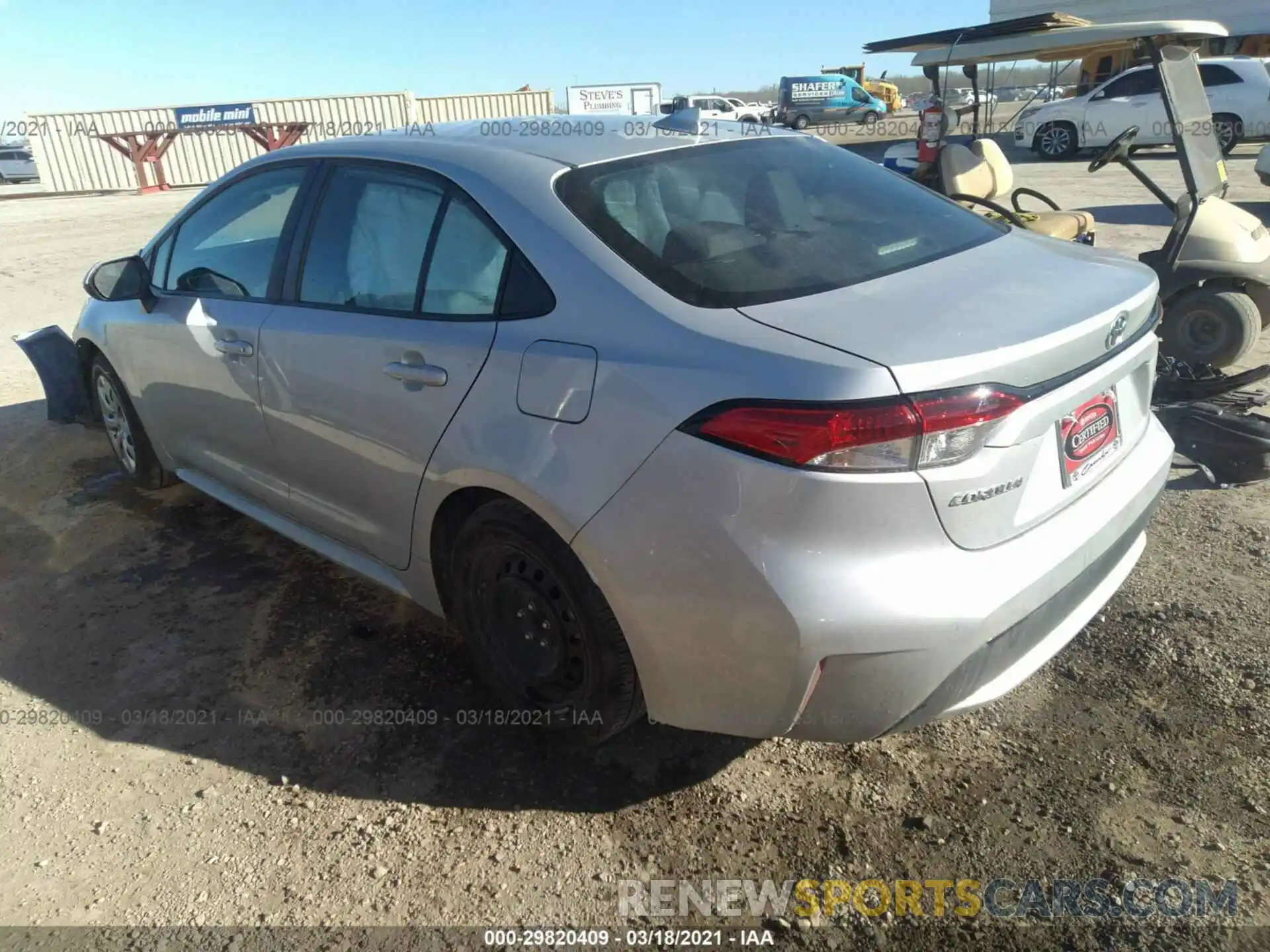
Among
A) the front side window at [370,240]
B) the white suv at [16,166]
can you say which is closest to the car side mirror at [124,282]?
the front side window at [370,240]

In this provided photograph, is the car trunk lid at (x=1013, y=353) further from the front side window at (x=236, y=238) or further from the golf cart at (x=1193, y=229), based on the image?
the golf cart at (x=1193, y=229)

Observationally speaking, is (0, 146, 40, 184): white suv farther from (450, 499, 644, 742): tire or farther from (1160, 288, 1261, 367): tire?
(450, 499, 644, 742): tire

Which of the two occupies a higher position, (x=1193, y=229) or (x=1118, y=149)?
(x=1118, y=149)

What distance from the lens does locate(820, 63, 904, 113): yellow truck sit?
147ft

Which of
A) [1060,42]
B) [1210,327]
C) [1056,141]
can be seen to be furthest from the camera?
[1056,141]

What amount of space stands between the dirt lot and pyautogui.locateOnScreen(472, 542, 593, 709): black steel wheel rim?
0.21 metres

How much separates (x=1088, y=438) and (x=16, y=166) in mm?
36672

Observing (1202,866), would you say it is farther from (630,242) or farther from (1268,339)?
(1268,339)

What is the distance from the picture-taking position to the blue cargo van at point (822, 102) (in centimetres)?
3759

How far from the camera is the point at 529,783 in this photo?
2.57 metres

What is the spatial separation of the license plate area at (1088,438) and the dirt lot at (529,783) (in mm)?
422

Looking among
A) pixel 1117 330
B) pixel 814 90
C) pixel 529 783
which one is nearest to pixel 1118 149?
pixel 1117 330

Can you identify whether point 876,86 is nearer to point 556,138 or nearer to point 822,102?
point 822,102

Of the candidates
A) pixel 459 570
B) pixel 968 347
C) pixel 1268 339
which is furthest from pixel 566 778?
pixel 1268 339
